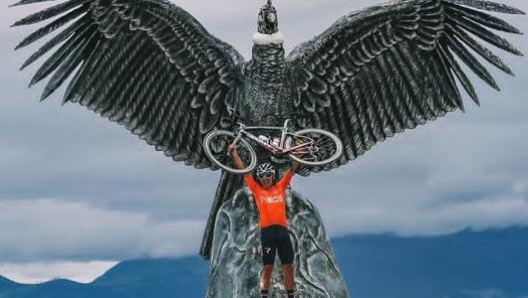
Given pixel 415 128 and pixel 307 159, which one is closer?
→ pixel 307 159

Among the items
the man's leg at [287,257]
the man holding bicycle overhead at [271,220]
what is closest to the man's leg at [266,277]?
the man holding bicycle overhead at [271,220]

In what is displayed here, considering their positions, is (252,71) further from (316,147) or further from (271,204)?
(271,204)

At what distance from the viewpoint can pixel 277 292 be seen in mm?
24797

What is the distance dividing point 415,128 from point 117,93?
11.3 feet

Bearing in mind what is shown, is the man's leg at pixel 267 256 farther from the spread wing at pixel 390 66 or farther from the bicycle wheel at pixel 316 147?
the spread wing at pixel 390 66

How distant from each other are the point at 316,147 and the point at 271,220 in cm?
108

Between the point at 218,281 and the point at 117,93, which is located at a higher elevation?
the point at 117,93

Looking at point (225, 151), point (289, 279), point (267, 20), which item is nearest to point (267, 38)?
point (267, 20)

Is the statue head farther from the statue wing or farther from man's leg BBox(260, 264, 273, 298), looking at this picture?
man's leg BBox(260, 264, 273, 298)

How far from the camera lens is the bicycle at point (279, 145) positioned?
2441 centimetres

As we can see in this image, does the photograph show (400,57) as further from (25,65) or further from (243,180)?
(25,65)

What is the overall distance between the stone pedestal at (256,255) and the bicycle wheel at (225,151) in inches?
17.7

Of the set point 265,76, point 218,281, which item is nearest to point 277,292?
point 218,281

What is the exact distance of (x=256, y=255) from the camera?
81.8 ft
